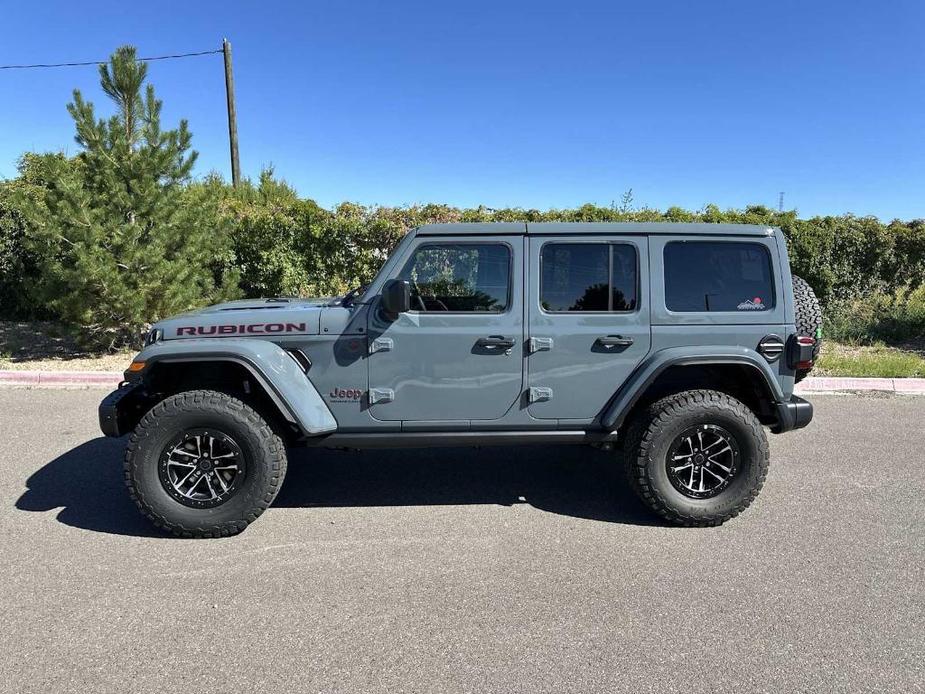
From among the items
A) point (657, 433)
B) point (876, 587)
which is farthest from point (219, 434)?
point (876, 587)

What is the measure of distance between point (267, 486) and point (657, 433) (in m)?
2.28

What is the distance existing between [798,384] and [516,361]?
5.41 meters

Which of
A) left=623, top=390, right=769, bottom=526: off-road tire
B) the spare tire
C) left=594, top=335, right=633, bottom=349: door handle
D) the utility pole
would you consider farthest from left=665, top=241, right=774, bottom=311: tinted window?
the utility pole

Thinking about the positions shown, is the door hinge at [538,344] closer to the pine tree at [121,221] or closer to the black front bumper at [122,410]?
the black front bumper at [122,410]

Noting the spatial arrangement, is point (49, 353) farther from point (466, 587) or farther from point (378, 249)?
point (466, 587)

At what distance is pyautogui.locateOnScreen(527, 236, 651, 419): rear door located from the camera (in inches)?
148

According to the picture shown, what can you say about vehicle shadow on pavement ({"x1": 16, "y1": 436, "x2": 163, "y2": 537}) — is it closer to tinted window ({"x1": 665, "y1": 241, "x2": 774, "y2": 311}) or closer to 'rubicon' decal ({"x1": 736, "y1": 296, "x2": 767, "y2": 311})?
tinted window ({"x1": 665, "y1": 241, "x2": 774, "y2": 311})

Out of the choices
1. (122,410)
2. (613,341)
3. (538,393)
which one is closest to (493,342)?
(538,393)

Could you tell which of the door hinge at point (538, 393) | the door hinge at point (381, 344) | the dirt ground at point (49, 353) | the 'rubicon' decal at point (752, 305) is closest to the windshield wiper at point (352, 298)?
the door hinge at point (381, 344)

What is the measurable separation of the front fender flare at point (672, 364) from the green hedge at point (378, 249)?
720 cm

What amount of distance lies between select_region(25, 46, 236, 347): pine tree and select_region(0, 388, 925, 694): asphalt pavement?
13.6 feet

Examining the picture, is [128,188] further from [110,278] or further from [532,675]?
[532,675]

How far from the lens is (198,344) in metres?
3.62

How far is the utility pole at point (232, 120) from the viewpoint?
1667cm
